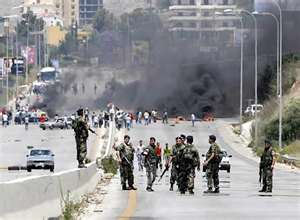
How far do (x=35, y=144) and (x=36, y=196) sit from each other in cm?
6551

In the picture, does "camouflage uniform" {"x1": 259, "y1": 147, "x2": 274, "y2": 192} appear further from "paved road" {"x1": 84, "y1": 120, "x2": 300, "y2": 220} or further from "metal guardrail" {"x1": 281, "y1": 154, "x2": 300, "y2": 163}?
"metal guardrail" {"x1": 281, "y1": 154, "x2": 300, "y2": 163}

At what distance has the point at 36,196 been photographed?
1850 centimetres

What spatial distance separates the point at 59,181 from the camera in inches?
881

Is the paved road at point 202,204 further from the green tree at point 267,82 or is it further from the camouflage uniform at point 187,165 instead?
the green tree at point 267,82

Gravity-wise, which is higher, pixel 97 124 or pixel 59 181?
pixel 59 181

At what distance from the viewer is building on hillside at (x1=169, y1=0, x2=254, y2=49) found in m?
126

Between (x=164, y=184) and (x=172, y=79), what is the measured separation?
3281 inches

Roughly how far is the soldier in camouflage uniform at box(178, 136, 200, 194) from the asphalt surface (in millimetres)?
26777

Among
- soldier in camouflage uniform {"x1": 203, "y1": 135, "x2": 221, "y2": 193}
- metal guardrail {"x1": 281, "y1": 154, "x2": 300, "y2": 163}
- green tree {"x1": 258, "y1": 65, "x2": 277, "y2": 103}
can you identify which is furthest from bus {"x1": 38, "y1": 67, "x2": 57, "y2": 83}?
soldier in camouflage uniform {"x1": 203, "y1": 135, "x2": 221, "y2": 193}

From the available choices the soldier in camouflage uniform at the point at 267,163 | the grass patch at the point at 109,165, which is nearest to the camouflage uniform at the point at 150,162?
the soldier in camouflage uniform at the point at 267,163

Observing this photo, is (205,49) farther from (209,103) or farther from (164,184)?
(164,184)

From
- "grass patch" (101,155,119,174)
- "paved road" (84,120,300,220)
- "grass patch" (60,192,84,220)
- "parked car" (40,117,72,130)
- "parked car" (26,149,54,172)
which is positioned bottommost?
"parked car" (40,117,72,130)

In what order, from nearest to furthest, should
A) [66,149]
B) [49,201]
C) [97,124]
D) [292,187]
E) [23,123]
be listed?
1. [49,201]
2. [292,187]
3. [66,149]
4. [97,124]
5. [23,123]

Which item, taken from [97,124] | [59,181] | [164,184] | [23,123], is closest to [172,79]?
[23,123]
